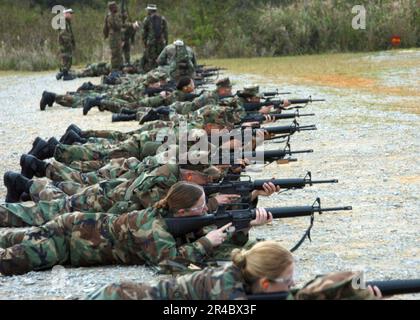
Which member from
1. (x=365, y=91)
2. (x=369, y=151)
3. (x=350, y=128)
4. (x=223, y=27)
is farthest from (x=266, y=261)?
(x=223, y=27)

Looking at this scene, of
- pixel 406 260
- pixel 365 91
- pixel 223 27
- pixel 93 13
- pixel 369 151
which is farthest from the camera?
pixel 93 13

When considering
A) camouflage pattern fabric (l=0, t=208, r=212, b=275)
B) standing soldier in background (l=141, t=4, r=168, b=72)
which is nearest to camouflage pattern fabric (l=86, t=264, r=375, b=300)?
camouflage pattern fabric (l=0, t=208, r=212, b=275)

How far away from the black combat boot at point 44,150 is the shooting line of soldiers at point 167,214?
0.01 m

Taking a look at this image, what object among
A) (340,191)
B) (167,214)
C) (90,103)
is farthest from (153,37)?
(167,214)

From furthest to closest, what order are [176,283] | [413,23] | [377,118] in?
[413,23] → [377,118] → [176,283]

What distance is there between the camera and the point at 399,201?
822 centimetres

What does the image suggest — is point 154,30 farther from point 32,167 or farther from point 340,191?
point 340,191

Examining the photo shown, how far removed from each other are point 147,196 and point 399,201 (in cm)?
269

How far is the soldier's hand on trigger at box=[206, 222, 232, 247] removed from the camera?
231 inches

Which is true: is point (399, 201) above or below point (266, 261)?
below

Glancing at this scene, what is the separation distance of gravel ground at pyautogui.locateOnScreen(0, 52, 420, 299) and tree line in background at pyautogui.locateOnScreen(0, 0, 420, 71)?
12.4 metres

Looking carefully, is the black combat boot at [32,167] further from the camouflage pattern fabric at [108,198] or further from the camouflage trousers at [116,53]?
the camouflage trousers at [116,53]
